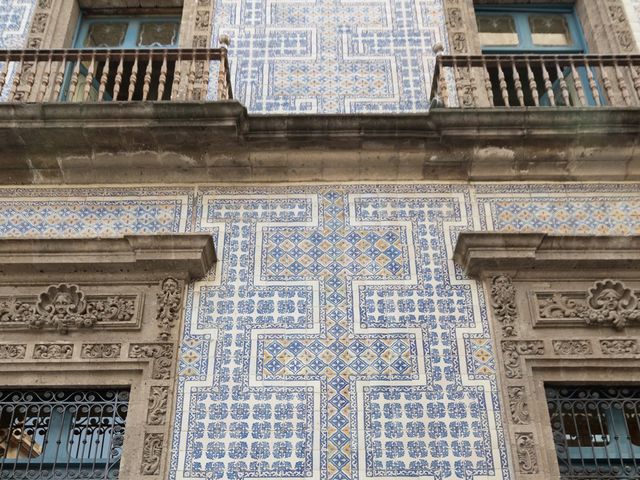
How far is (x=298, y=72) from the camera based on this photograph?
22.7 feet

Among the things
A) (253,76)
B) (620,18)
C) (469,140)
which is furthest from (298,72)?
(620,18)

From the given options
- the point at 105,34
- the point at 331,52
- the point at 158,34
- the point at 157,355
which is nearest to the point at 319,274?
the point at 157,355

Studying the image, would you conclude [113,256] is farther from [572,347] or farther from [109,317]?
[572,347]

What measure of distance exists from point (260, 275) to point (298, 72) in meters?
2.15

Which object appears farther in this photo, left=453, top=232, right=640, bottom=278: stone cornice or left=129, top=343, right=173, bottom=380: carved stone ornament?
left=453, top=232, right=640, bottom=278: stone cornice

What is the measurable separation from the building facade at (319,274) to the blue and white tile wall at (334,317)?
1 cm

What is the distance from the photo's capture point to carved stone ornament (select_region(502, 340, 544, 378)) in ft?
16.8

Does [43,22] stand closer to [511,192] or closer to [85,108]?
[85,108]

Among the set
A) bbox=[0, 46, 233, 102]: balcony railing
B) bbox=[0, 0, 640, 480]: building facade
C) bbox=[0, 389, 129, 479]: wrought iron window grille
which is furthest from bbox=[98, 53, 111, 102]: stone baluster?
bbox=[0, 389, 129, 479]: wrought iron window grille

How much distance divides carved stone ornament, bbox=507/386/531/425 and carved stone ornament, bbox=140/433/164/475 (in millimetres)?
2141

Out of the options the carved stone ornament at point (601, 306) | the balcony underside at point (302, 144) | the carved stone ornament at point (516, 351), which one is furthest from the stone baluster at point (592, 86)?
the carved stone ornament at point (516, 351)

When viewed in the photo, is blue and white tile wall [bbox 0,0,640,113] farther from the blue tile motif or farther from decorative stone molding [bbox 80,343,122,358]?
decorative stone molding [bbox 80,343,122,358]

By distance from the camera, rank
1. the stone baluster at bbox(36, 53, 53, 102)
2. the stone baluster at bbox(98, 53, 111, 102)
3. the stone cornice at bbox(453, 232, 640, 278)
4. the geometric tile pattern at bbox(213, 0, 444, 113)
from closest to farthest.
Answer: the stone cornice at bbox(453, 232, 640, 278) → the stone baluster at bbox(98, 53, 111, 102) → the stone baluster at bbox(36, 53, 53, 102) → the geometric tile pattern at bbox(213, 0, 444, 113)

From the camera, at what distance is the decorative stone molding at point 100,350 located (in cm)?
521
